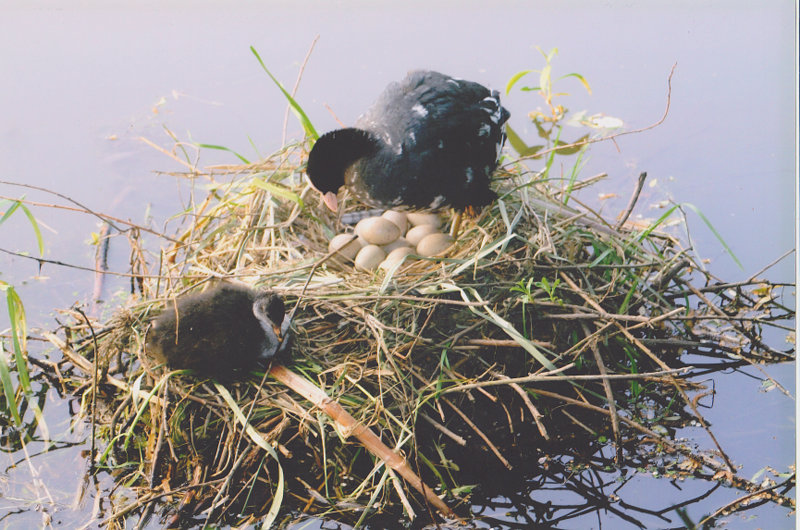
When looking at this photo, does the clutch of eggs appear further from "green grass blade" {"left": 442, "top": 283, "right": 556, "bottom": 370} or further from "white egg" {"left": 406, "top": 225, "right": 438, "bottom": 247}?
"green grass blade" {"left": 442, "top": 283, "right": 556, "bottom": 370}

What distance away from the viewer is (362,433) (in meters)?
2.73

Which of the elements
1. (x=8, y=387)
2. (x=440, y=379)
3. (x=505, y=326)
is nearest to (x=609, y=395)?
(x=505, y=326)

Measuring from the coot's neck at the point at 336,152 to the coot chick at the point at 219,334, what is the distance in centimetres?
76

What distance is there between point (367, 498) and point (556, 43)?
3175 mm

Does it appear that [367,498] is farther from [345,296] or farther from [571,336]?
[571,336]

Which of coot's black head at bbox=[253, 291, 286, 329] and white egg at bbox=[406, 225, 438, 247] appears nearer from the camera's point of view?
coot's black head at bbox=[253, 291, 286, 329]

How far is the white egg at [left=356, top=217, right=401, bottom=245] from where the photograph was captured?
363cm

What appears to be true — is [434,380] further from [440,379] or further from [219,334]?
[219,334]

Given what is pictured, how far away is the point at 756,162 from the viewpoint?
4223 millimetres

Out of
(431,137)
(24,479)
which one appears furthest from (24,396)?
(431,137)

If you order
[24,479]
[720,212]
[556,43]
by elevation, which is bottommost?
[24,479]

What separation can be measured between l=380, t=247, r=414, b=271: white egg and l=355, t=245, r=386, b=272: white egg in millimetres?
32

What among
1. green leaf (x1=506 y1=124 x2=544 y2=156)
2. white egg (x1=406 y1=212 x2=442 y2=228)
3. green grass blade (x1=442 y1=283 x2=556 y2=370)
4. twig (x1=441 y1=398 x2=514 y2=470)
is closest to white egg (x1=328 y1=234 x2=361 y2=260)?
white egg (x1=406 y1=212 x2=442 y2=228)

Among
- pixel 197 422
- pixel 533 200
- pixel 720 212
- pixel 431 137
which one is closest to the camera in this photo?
pixel 197 422
